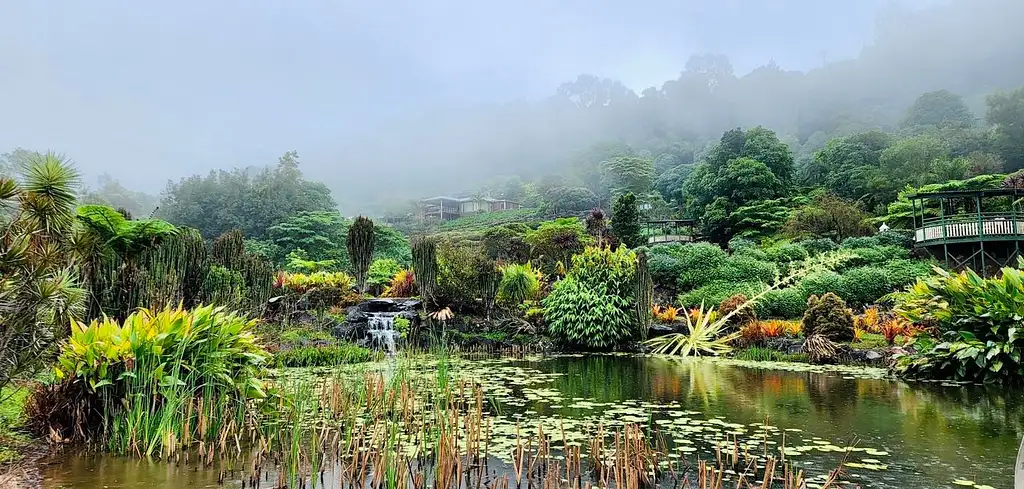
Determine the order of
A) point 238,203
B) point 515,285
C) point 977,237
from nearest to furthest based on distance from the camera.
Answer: point 515,285, point 977,237, point 238,203

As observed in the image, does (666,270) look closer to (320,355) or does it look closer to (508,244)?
(508,244)

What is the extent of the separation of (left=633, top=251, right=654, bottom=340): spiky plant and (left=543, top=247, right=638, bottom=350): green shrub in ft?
0.42

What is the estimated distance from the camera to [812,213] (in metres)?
24.7

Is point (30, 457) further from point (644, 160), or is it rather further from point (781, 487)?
point (644, 160)

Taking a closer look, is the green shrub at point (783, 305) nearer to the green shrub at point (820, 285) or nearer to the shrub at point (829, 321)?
the green shrub at point (820, 285)

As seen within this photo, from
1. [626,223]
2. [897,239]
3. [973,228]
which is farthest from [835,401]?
[626,223]

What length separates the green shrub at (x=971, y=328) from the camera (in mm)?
7286

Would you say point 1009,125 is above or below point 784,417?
above

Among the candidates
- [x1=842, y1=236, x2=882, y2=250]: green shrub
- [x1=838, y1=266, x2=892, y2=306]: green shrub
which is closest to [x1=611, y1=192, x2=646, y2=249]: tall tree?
[x1=842, y1=236, x2=882, y2=250]: green shrub

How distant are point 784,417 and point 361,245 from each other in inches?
507

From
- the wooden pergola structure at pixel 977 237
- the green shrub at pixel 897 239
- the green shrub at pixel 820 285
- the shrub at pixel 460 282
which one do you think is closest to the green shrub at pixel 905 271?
the wooden pergola structure at pixel 977 237

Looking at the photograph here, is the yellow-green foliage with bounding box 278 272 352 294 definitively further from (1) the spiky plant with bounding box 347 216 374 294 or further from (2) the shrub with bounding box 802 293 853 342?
(2) the shrub with bounding box 802 293 853 342

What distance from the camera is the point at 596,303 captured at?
44.1 feet

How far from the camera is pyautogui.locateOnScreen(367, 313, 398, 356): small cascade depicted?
44.3ft
